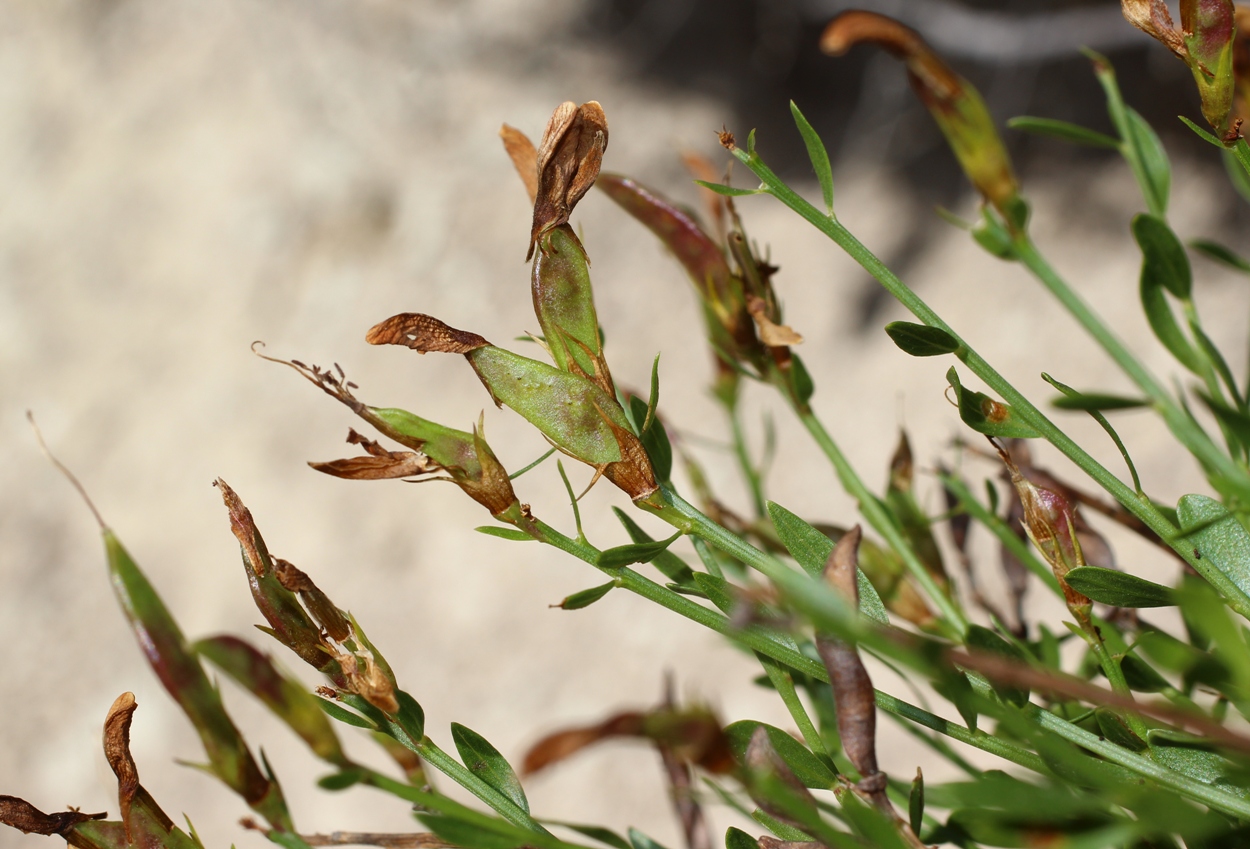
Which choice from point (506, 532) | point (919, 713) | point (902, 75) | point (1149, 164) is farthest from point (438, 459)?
point (902, 75)

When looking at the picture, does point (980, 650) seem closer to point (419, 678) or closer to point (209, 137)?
point (419, 678)

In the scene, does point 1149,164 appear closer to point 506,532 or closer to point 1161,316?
point 1161,316

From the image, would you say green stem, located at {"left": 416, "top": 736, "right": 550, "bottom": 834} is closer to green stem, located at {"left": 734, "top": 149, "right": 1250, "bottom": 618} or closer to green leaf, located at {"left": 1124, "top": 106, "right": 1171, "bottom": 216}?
green stem, located at {"left": 734, "top": 149, "right": 1250, "bottom": 618}

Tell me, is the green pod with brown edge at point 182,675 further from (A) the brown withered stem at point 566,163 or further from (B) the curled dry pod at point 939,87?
(B) the curled dry pod at point 939,87

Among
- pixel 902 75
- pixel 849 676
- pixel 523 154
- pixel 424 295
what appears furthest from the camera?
pixel 424 295

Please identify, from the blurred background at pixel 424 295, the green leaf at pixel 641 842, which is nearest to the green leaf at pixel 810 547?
the green leaf at pixel 641 842

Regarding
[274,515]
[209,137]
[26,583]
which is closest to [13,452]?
[26,583]
